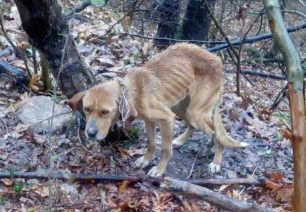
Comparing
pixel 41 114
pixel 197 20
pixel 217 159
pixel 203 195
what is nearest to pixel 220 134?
pixel 217 159

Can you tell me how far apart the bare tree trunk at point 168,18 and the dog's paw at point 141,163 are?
6.04 metres

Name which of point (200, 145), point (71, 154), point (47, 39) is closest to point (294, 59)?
point (47, 39)

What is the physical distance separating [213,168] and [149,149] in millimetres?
813

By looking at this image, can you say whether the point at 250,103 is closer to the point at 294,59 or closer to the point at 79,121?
the point at 79,121

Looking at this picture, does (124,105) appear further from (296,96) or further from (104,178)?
(296,96)

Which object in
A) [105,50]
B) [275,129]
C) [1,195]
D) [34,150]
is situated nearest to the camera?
[1,195]

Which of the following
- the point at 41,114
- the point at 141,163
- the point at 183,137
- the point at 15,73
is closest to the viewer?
the point at 141,163

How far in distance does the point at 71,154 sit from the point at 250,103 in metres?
3.86

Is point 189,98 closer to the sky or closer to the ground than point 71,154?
closer to the sky

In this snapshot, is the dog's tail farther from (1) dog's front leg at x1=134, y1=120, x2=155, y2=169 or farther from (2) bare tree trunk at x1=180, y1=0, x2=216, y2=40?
(2) bare tree trunk at x1=180, y1=0, x2=216, y2=40

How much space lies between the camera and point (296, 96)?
2201 mm

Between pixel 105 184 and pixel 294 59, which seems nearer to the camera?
pixel 294 59

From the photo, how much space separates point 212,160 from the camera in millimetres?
7031

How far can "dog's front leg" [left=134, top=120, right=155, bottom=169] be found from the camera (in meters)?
6.51
